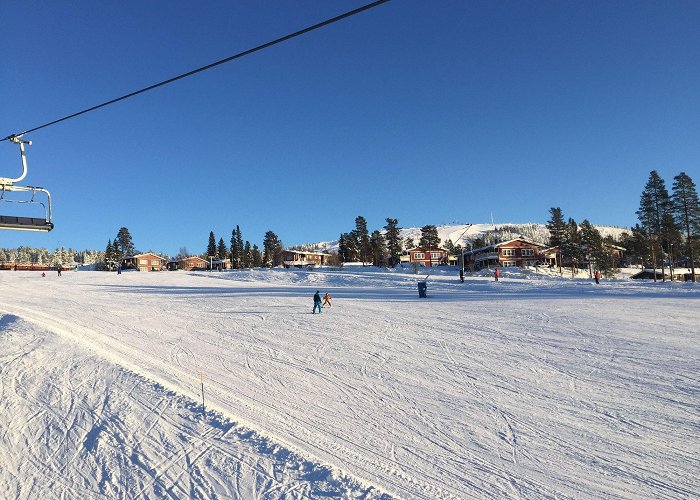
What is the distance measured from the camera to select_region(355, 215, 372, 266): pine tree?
79812 mm

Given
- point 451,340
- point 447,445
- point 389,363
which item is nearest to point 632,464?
point 447,445

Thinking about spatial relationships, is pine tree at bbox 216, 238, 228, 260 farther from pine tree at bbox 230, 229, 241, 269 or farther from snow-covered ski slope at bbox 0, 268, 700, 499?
snow-covered ski slope at bbox 0, 268, 700, 499

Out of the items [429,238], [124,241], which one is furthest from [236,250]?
[429,238]

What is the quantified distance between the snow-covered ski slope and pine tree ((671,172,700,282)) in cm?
4145

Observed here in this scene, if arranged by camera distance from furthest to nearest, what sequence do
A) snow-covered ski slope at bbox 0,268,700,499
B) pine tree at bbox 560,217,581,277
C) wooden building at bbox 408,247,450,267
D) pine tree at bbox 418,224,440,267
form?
wooden building at bbox 408,247,450,267 → pine tree at bbox 418,224,440,267 → pine tree at bbox 560,217,581,277 → snow-covered ski slope at bbox 0,268,700,499

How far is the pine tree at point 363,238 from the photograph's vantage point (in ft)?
262

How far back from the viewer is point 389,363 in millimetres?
12031

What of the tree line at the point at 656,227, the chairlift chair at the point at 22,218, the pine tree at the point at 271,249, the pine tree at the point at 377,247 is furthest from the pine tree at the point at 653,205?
the pine tree at the point at 271,249

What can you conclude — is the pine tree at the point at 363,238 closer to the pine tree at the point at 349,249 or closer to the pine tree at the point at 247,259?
the pine tree at the point at 349,249

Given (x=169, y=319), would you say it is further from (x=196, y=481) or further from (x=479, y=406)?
(x=479, y=406)

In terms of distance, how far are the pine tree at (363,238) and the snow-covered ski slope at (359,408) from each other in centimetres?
6178

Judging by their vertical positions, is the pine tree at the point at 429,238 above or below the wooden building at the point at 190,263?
above

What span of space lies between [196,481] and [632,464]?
7.03 m

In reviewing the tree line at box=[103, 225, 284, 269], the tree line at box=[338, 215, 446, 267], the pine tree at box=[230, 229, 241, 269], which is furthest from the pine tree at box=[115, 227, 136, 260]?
the tree line at box=[338, 215, 446, 267]
